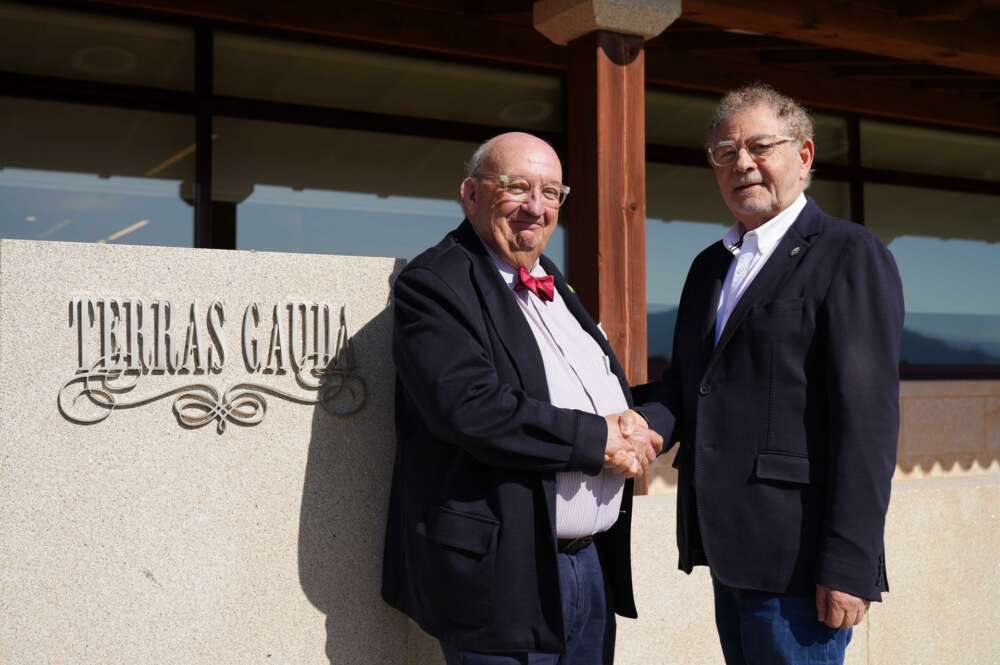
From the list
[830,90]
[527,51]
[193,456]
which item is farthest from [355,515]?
[830,90]

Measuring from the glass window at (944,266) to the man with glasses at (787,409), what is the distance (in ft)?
17.5

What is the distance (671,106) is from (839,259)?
14.9 ft

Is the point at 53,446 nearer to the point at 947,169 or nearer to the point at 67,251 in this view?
the point at 67,251

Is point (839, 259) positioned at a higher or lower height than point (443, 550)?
higher

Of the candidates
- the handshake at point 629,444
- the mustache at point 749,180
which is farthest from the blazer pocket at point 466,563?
the mustache at point 749,180

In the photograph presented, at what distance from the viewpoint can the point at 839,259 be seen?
7.07 feet

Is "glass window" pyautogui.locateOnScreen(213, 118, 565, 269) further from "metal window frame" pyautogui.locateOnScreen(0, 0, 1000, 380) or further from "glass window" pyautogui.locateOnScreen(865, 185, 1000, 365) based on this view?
"glass window" pyautogui.locateOnScreen(865, 185, 1000, 365)

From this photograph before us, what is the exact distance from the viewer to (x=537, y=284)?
2324 millimetres

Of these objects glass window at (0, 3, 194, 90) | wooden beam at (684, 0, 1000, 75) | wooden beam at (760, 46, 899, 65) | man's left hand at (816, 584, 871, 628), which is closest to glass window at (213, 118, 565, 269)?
glass window at (0, 3, 194, 90)

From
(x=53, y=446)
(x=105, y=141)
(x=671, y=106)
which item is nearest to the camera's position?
(x=53, y=446)

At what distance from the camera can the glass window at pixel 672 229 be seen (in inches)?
259

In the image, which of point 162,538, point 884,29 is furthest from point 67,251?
point 884,29

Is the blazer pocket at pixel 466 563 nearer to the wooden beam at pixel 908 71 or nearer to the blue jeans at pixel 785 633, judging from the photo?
the blue jeans at pixel 785 633

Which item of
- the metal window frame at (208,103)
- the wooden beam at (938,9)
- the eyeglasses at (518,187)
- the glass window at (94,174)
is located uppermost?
the wooden beam at (938,9)
